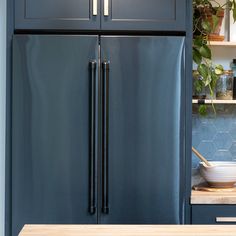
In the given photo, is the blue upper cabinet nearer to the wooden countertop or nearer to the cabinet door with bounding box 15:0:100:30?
the cabinet door with bounding box 15:0:100:30

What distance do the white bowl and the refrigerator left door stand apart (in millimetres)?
765

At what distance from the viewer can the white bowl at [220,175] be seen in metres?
2.78

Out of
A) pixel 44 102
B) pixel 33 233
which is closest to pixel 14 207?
pixel 44 102

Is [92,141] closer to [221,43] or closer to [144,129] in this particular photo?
[144,129]

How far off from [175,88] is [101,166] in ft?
1.91

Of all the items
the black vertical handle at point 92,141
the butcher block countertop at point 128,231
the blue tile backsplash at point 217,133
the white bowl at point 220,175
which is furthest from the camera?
the blue tile backsplash at point 217,133

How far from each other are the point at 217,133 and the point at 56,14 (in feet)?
4.39

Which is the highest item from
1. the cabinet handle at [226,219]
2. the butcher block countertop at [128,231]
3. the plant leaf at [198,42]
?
the plant leaf at [198,42]

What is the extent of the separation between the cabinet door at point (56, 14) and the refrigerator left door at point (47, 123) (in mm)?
99

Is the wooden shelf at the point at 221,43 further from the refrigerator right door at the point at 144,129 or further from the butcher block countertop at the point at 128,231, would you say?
the butcher block countertop at the point at 128,231

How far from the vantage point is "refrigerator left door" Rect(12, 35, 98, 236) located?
2545 mm

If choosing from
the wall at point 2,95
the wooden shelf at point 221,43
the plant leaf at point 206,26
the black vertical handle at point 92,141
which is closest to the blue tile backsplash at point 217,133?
the wooden shelf at point 221,43

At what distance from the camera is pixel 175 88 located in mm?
2568

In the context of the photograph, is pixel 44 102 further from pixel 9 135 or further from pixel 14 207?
pixel 14 207
